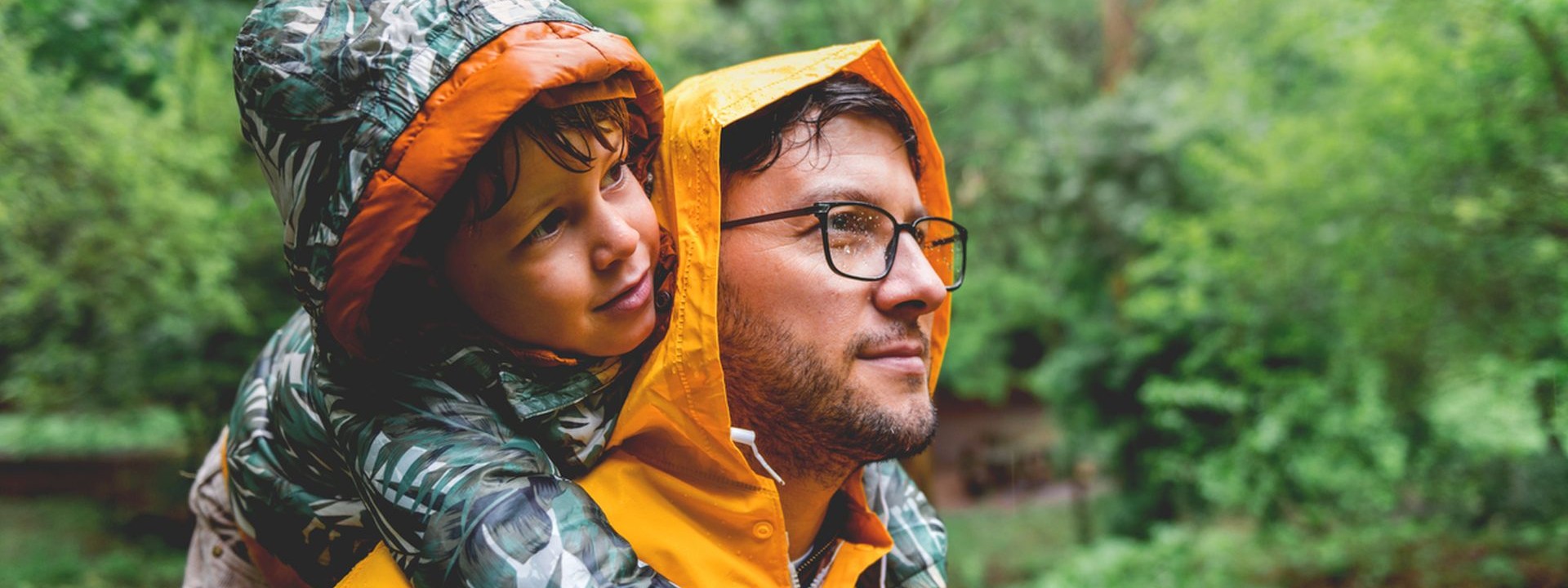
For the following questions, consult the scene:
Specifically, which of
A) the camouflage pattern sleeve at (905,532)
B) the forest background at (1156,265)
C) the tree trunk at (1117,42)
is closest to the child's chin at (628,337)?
the camouflage pattern sleeve at (905,532)

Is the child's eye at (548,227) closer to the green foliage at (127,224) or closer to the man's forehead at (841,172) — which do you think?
the man's forehead at (841,172)

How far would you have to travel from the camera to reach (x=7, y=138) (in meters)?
4.43

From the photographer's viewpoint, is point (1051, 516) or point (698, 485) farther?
point (1051, 516)

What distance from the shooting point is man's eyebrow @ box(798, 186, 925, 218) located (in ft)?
5.74

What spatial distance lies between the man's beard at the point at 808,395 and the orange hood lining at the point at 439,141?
582 mm

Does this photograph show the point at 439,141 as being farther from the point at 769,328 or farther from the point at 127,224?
the point at 127,224

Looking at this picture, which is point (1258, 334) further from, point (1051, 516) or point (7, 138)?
point (7, 138)

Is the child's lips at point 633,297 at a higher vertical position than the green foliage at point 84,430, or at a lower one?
higher

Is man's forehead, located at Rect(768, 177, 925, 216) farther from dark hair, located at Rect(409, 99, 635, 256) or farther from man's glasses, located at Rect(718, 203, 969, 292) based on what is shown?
dark hair, located at Rect(409, 99, 635, 256)

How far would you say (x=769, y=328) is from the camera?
172cm

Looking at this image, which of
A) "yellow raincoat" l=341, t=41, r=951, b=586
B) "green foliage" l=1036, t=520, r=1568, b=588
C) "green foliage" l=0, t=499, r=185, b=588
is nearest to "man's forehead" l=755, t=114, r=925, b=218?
"yellow raincoat" l=341, t=41, r=951, b=586

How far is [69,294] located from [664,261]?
5863mm

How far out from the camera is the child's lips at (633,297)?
1512 mm

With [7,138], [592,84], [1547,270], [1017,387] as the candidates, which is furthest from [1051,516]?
[592,84]
